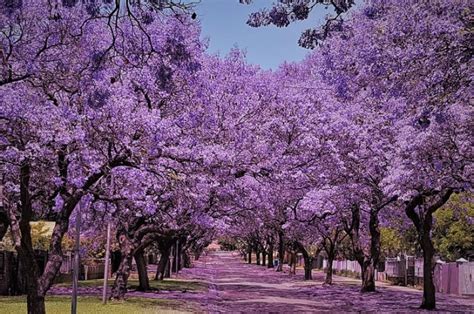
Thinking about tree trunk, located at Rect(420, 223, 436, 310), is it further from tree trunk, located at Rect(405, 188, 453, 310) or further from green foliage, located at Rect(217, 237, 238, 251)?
green foliage, located at Rect(217, 237, 238, 251)

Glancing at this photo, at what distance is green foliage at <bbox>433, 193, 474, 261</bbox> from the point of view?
39.0 metres

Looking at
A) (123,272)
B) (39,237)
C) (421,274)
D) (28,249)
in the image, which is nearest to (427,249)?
(123,272)

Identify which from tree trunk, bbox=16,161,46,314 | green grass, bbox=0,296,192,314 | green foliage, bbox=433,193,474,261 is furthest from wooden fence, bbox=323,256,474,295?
tree trunk, bbox=16,161,46,314

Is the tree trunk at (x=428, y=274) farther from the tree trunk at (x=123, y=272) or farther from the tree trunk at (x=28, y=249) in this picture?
the tree trunk at (x=28, y=249)

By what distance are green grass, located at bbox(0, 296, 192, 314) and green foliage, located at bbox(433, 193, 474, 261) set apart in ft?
64.4

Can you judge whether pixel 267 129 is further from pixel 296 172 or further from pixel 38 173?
pixel 38 173

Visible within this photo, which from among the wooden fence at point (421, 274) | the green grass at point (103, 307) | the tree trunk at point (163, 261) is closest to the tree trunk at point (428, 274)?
the green grass at point (103, 307)

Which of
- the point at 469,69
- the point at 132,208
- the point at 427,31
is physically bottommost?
the point at 132,208

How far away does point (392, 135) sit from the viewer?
22969 millimetres

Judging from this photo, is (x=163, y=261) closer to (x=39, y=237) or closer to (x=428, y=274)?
(x=39, y=237)

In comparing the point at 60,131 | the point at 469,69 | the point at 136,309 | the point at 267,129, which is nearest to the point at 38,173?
the point at 60,131

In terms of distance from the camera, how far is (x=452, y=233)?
41188 millimetres

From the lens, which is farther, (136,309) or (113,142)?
(136,309)

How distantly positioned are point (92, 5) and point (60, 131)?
5.31m
